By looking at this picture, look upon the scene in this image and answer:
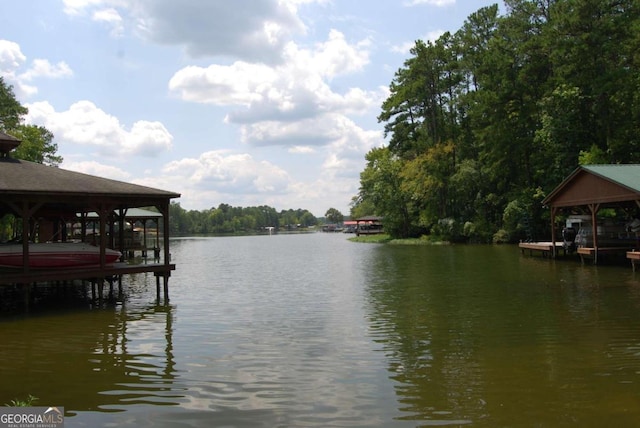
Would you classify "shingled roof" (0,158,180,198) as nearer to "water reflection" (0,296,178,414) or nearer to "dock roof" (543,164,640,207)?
"water reflection" (0,296,178,414)

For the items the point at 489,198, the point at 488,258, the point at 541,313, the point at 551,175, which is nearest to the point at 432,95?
the point at 489,198

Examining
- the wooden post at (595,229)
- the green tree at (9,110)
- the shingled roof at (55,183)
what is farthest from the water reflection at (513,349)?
the green tree at (9,110)

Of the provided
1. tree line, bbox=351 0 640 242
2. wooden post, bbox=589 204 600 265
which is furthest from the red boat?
tree line, bbox=351 0 640 242

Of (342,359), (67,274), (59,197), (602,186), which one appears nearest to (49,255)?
(67,274)

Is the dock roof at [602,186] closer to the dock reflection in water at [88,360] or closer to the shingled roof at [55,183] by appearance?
the shingled roof at [55,183]

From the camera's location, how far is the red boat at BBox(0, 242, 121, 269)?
654 inches

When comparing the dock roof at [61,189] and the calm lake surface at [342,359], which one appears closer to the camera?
the calm lake surface at [342,359]

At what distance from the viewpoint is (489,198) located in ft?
165

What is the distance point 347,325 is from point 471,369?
4.69m

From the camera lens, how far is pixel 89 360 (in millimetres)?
9773

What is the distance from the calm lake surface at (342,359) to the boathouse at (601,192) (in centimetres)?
616

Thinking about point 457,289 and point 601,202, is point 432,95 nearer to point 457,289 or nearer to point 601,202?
point 601,202

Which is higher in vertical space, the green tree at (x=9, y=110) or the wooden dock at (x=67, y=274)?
the green tree at (x=9, y=110)

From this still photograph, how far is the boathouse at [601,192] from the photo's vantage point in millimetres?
23016
